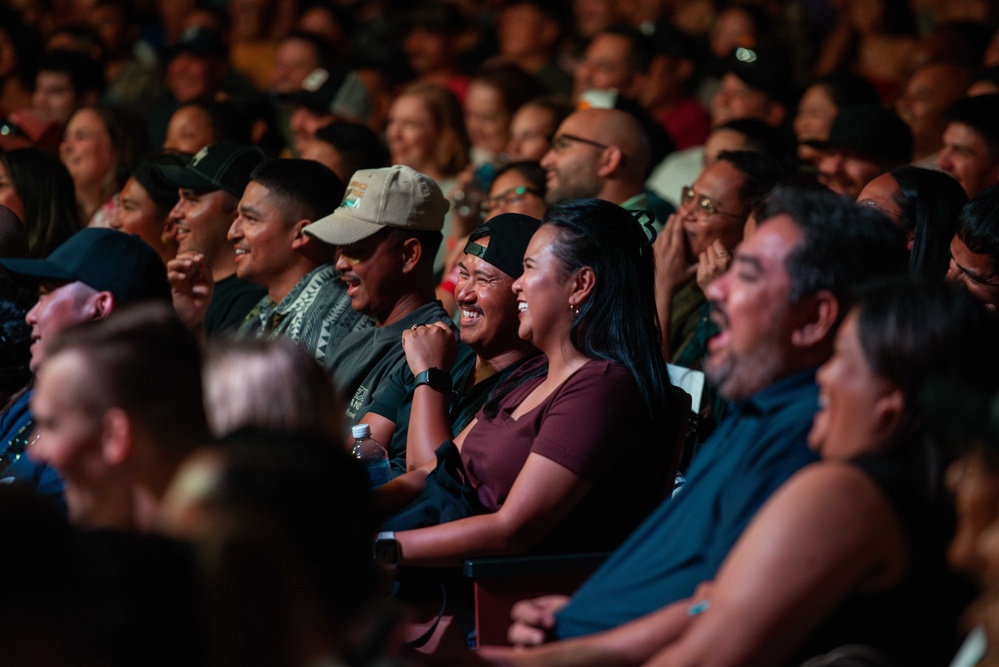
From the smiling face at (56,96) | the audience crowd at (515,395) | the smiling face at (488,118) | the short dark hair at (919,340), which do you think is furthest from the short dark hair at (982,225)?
the smiling face at (56,96)

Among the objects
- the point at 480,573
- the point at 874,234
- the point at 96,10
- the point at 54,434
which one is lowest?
the point at 96,10

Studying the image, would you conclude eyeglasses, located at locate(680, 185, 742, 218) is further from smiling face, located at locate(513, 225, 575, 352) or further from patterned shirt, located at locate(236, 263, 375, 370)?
smiling face, located at locate(513, 225, 575, 352)

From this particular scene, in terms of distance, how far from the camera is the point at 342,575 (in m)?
1.76

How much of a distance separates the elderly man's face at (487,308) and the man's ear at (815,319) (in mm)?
1356

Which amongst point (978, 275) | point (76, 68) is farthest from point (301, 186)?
point (76, 68)

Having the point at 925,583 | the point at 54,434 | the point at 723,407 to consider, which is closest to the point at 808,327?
the point at 925,583

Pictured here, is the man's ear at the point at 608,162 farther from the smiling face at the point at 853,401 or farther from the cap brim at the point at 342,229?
the smiling face at the point at 853,401

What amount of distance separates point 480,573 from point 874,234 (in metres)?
1.09

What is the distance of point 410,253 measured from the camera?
4.24 metres

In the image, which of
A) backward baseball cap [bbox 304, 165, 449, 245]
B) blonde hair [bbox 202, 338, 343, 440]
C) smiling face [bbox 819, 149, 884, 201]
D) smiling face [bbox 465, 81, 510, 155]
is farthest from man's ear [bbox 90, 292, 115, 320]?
smiling face [bbox 465, 81, 510, 155]

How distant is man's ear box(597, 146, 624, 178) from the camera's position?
5.25 meters

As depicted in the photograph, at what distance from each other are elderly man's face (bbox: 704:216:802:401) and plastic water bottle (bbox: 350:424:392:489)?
131cm

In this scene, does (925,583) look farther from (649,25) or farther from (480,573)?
(649,25)

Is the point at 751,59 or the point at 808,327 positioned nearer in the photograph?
the point at 808,327
